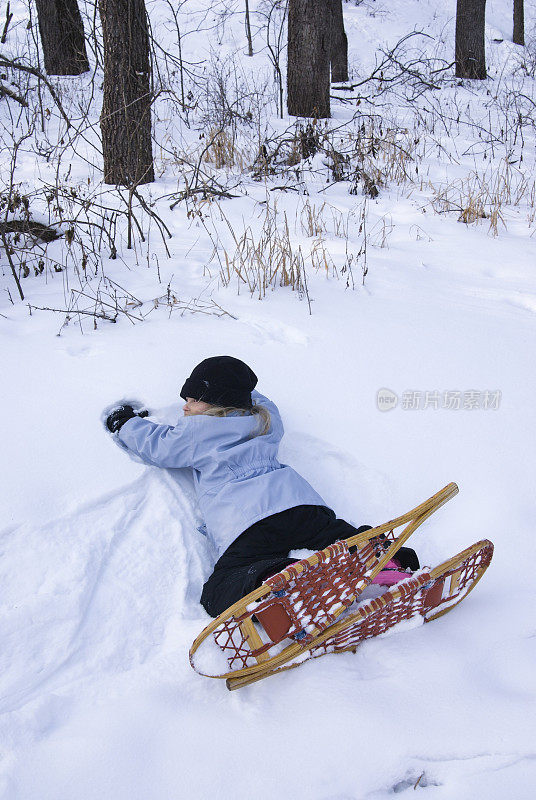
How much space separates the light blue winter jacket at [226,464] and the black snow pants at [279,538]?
0.03m

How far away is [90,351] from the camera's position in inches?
125

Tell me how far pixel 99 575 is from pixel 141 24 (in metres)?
4.36

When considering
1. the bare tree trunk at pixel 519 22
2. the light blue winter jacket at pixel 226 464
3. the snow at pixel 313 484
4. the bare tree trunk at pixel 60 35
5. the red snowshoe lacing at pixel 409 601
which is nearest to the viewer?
the snow at pixel 313 484

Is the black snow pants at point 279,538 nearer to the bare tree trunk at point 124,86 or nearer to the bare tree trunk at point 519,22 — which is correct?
the bare tree trunk at point 124,86

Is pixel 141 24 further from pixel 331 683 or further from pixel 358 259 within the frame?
pixel 331 683

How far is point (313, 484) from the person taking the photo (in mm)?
2615

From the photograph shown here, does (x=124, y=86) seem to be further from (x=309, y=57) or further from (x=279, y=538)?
(x=279, y=538)

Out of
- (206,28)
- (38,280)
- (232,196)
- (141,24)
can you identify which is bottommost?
(38,280)

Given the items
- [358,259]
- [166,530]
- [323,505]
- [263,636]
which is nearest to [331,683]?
[263,636]

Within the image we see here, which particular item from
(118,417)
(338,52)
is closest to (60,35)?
(338,52)

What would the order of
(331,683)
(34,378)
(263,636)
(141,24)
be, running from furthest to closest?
(141,24) < (34,378) < (263,636) < (331,683)

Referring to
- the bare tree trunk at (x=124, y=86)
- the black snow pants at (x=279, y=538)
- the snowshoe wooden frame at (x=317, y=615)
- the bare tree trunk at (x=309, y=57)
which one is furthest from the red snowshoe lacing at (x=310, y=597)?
the bare tree trunk at (x=309, y=57)

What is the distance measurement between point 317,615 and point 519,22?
16.6 m

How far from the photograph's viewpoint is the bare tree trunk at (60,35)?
7.83 meters
